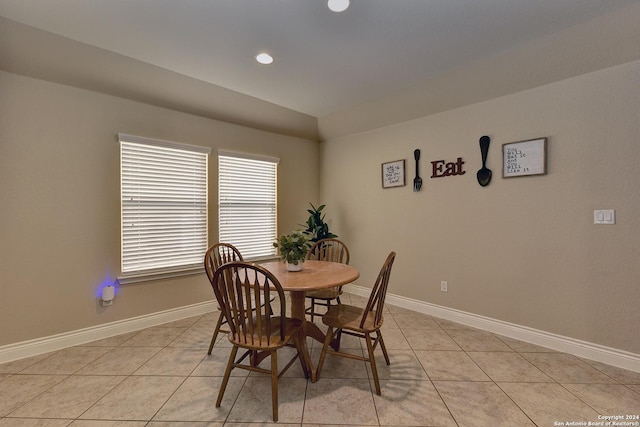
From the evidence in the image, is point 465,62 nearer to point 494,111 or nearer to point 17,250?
point 494,111

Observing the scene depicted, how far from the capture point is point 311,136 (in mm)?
4508

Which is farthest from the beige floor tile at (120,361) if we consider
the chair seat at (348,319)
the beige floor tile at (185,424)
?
the chair seat at (348,319)

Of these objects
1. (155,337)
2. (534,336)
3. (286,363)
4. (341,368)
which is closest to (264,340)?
(286,363)

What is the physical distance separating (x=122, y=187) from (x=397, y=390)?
3.20 meters

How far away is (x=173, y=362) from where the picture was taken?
231 cm

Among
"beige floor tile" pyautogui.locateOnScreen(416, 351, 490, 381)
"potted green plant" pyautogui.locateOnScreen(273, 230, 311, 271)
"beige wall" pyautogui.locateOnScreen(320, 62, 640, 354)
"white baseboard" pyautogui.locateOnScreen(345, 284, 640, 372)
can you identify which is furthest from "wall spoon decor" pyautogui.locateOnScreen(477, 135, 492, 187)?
"potted green plant" pyautogui.locateOnScreen(273, 230, 311, 271)

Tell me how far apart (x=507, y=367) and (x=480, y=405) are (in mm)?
645

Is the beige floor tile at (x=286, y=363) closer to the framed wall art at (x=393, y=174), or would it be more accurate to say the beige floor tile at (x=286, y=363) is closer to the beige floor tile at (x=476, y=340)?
the beige floor tile at (x=476, y=340)

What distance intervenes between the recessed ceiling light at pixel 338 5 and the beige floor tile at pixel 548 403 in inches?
114

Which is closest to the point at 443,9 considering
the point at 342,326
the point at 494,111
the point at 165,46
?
the point at 494,111

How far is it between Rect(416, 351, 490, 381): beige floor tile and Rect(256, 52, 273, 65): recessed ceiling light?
3.00 meters

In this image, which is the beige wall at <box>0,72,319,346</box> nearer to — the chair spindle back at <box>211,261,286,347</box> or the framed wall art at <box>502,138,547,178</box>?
the chair spindle back at <box>211,261,286,347</box>

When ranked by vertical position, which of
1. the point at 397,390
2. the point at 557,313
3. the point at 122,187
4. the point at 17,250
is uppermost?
the point at 122,187

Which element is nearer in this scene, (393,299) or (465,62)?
(465,62)
